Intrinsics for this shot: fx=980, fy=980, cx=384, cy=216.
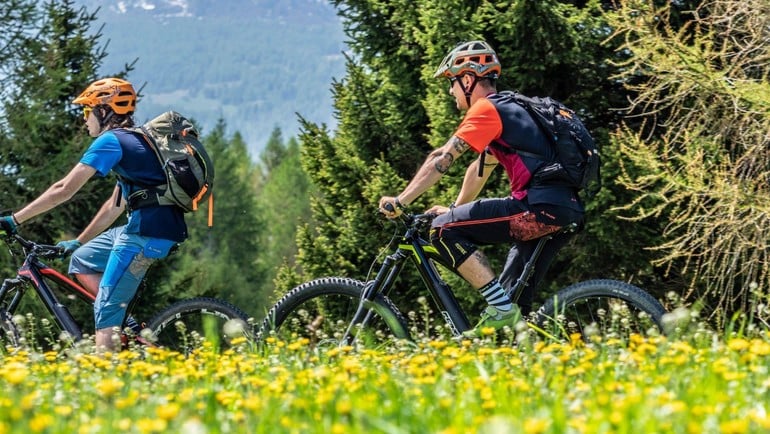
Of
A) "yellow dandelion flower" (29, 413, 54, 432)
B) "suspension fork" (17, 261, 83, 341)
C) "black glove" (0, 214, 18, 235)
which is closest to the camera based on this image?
"yellow dandelion flower" (29, 413, 54, 432)

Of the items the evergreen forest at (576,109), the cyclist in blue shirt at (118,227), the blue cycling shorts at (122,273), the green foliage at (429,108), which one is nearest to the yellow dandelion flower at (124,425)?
the cyclist in blue shirt at (118,227)

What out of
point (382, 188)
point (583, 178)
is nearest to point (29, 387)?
point (583, 178)

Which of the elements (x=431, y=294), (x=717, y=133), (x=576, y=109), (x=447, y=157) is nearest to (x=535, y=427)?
(x=447, y=157)

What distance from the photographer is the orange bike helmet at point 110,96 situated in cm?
607

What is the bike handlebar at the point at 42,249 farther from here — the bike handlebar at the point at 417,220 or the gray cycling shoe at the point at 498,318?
the gray cycling shoe at the point at 498,318

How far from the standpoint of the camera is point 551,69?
37.9ft

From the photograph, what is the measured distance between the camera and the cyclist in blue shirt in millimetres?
5828

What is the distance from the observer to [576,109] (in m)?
11.7

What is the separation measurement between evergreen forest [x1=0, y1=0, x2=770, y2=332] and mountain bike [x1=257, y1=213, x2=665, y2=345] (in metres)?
2.45

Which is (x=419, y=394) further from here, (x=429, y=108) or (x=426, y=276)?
(x=429, y=108)

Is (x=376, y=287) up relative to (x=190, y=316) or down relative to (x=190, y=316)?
up

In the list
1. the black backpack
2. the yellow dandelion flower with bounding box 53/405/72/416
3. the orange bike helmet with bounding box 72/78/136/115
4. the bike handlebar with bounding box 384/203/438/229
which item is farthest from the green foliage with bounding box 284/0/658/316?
the yellow dandelion flower with bounding box 53/405/72/416

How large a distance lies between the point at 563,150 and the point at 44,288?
3.36 m

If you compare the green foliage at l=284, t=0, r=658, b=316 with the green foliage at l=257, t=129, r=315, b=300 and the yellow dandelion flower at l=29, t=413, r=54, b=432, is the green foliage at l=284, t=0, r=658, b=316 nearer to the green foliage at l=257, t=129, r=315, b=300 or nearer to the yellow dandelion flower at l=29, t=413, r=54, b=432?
the yellow dandelion flower at l=29, t=413, r=54, b=432
